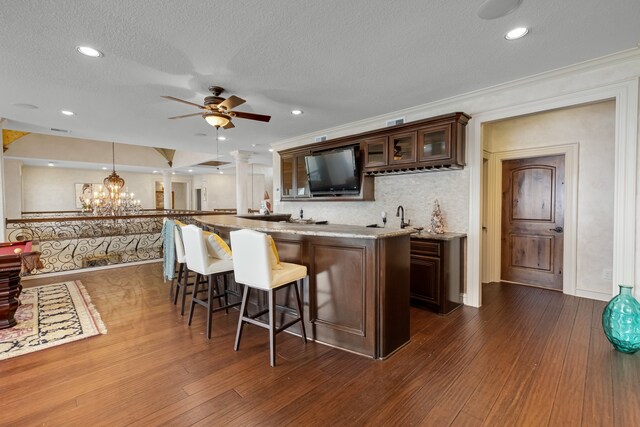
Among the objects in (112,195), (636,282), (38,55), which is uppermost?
(38,55)

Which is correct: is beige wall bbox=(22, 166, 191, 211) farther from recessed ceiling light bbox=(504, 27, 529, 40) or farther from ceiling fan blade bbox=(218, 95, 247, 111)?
recessed ceiling light bbox=(504, 27, 529, 40)

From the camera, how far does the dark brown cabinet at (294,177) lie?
5590 millimetres

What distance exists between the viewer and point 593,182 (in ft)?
12.5

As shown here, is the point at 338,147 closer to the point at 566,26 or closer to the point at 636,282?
the point at 566,26

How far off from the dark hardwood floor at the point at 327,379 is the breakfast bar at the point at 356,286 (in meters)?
0.14

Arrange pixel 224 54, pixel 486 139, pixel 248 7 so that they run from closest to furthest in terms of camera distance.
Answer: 1. pixel 248 7
2. pixel 224 54
3. pixel 486 139

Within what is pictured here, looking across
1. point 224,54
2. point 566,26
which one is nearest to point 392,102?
point 566,26

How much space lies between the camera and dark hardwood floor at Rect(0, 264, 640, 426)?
5.76 feet

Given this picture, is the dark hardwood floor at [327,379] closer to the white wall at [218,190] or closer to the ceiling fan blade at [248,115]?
the ceiling fan blade at [248,115]

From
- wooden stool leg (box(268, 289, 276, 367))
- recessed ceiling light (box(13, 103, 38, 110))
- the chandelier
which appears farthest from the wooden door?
the chandelier

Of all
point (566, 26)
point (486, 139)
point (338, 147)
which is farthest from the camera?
point (338, 147)

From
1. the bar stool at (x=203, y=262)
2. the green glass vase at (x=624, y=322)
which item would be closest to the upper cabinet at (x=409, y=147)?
the green glass vase at (x=624, y=322)

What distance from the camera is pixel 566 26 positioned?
7.25ft

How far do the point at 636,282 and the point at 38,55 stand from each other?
579 centimetres
